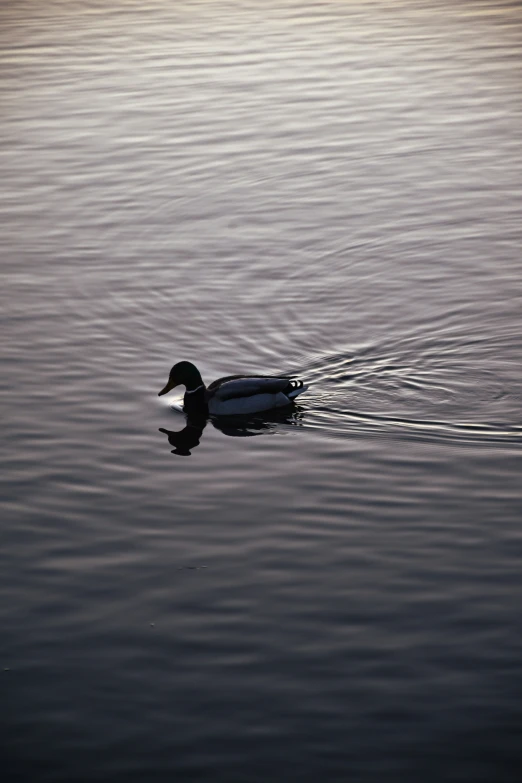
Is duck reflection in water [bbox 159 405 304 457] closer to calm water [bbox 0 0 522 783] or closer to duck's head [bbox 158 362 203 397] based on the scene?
calm water [bbox 0 0 522 783]

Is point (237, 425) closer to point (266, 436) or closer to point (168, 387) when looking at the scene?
point (266, 436)

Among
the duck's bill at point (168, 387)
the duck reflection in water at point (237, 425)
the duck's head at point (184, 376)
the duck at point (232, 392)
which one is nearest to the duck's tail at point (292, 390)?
the duck at point (232, 392)

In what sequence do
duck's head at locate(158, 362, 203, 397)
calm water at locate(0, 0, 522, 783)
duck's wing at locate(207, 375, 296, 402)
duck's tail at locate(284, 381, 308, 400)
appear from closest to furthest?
calm water at locate(0, 0, 522, 783), duck's wing at locate(207, 375, 296, 402), duck's tail at locate(284, 381, 308, 400), duck's head at locate(158, 362, 203, 397)

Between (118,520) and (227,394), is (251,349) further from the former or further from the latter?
(118,520)

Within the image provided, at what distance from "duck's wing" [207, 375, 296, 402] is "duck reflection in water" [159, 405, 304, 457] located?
34 centimetres

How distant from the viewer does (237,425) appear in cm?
1348

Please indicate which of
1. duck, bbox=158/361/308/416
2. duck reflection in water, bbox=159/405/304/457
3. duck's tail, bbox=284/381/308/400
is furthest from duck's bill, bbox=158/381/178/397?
duck's tail, bbox=284/381/308/400

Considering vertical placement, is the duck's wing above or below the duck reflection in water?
above

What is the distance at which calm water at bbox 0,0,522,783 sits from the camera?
8.15 metres

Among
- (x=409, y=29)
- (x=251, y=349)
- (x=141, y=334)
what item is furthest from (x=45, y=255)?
(x=409, y=29)

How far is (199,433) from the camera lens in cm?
1330

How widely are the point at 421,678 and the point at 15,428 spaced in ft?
20.3

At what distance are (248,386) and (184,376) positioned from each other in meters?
0.79

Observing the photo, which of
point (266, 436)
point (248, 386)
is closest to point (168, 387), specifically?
point (248, 386)
